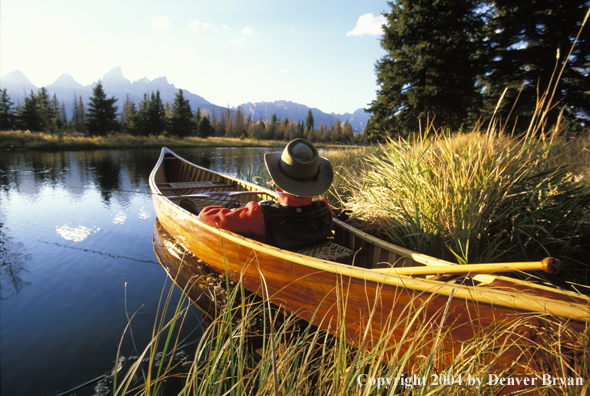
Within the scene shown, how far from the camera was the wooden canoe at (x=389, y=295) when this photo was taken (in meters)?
1.31

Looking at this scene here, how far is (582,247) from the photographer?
2.58 metres

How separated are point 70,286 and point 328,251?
3530 millimetres

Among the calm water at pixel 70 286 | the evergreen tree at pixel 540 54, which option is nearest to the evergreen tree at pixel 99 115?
the calm water at pixel 70 286

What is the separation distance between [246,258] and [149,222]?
4.75 m

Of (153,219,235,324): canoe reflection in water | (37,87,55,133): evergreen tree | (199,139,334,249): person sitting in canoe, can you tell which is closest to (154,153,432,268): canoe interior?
(199,139,334,249): person sitting in canoe

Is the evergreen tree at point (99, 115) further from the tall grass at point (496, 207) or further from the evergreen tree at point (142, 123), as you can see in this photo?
the tall grass at point (496, 207)

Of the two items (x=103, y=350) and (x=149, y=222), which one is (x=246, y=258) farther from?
(x=149, y=222)

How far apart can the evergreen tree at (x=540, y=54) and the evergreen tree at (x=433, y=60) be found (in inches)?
41.5

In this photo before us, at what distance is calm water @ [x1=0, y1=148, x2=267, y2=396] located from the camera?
252 cm

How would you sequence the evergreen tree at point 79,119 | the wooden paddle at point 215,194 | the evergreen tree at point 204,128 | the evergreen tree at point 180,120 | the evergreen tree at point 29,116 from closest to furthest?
1. the wooden paddle at point 215,194
2. the evergreen tree at point 29,116
3. the evergreen tree at point 180,120
4. the evergreen tree at point 204,128
5. the evergreen tree at point 79,119

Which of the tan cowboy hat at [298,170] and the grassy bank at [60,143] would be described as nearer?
the tan cowboy hat at [298,170]

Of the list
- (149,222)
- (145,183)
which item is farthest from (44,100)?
(149,222)

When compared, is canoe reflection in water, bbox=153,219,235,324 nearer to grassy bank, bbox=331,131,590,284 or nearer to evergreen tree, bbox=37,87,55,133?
grassy bank, bbox=331,131,590,284

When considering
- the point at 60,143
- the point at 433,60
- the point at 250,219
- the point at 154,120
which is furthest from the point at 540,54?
the point at 154,120
